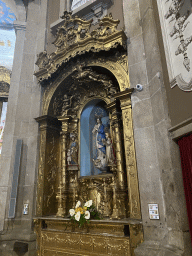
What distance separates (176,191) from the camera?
3.56 metres

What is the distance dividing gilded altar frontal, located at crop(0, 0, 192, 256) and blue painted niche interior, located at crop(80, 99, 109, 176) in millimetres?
34

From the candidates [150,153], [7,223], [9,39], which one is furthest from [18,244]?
[9,39]

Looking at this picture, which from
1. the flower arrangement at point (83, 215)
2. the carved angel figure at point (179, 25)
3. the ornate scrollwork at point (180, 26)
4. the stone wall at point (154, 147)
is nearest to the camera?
the stone wall at point (154, 147)

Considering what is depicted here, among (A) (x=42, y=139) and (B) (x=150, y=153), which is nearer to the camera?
(B) (x=150, y=153)

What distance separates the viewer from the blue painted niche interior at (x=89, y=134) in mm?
6379

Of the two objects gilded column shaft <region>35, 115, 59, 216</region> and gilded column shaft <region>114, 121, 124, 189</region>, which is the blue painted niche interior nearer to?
gilded column shaft <region>35, 115, 59, 216</region>

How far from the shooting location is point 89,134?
6.87 m

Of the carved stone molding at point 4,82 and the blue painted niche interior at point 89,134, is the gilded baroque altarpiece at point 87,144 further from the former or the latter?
the carved stone molding at point 4,82

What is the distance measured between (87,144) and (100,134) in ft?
2.13

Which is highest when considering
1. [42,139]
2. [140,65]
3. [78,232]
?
[140,65]

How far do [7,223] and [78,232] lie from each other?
2072 millimetres

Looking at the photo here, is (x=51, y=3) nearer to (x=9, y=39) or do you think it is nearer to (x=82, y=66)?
(x=82, y=66)

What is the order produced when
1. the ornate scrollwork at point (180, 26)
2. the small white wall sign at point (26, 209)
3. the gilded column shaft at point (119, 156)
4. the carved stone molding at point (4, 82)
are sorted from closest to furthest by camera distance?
the ornate scrollwork at point (180, 26)
the gilded column shaft at point (119, 156)
the small white wall sign at point (26, 209)
the carved stone molding at point (4, 82)

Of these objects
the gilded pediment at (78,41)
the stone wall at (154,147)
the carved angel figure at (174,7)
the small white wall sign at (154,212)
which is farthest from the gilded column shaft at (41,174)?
the carved angel figure at (174,7)
